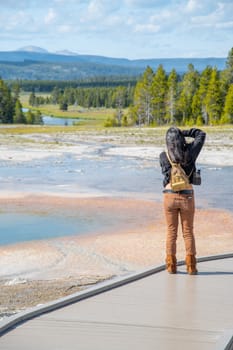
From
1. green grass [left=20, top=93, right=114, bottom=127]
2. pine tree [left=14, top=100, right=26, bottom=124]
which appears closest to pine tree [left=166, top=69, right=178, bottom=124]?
pine tree [left=14, top=100, right=26, bottom=124]

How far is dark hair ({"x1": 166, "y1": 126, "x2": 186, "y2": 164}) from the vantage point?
311 inches

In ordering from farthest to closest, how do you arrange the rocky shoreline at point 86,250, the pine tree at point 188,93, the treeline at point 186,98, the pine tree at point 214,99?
1. the pine tree at point 188,93
2. the treeline at point 186,98
3. the pine tree at point 214,99
4. the rocky shoreline at point 86,250

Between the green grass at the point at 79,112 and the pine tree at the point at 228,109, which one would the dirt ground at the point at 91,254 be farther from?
the green grass at the point at 79,112

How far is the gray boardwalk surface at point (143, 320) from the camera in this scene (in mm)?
5840

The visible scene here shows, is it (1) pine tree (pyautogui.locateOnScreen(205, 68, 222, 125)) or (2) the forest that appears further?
(2) the forest

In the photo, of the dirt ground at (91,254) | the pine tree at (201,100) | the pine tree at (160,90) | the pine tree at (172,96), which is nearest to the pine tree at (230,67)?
the pine tree at (201,100)

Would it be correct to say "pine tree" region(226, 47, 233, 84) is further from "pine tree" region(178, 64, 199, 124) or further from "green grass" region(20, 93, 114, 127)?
"green grass" region(20, 93, 114, 127)

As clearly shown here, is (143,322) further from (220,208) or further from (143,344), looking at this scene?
(220,208)

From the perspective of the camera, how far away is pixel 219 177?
24734 mm

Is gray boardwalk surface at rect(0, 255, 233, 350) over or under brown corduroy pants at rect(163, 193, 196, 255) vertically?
under

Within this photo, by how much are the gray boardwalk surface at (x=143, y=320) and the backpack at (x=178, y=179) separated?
96cm

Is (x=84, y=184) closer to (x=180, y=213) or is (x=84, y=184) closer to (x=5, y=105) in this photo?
(x=180, y=213)

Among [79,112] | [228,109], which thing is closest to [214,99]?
[228,109]

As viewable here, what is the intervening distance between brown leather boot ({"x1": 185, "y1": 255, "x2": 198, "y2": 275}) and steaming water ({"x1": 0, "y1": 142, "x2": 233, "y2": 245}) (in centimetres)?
617
